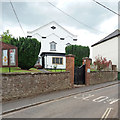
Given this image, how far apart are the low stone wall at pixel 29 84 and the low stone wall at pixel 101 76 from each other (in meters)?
6.04

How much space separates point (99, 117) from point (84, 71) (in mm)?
10887

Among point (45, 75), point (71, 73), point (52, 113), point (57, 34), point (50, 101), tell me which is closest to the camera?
point (52, 113)

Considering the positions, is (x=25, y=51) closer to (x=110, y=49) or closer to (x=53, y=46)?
(x=53, y=46)

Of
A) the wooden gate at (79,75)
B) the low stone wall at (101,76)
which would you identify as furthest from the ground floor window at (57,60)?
the wooden gate at (79,75)

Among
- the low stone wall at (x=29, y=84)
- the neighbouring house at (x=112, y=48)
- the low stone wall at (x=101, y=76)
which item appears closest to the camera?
the low stone wall at (x=29, y=84)

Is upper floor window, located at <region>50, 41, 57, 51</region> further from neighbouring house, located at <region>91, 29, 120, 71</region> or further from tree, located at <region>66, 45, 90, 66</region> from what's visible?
neighbouring house, located at <region>91, 29, 120, 71</region>

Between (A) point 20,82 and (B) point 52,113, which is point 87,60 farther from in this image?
(B) point 52,113

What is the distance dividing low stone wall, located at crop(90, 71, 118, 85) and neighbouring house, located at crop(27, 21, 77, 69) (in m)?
10.6

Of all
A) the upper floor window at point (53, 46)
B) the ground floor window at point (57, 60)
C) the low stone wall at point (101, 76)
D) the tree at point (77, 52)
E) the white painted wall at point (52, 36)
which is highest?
the white painted wall at point (52, 36)

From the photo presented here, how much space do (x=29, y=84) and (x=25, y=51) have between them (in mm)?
5528

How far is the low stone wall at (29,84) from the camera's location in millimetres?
8352

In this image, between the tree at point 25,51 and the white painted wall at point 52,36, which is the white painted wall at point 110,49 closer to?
the white painted wall at point 52,36

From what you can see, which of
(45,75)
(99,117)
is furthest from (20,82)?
(99,117)

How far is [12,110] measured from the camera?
268 inches
